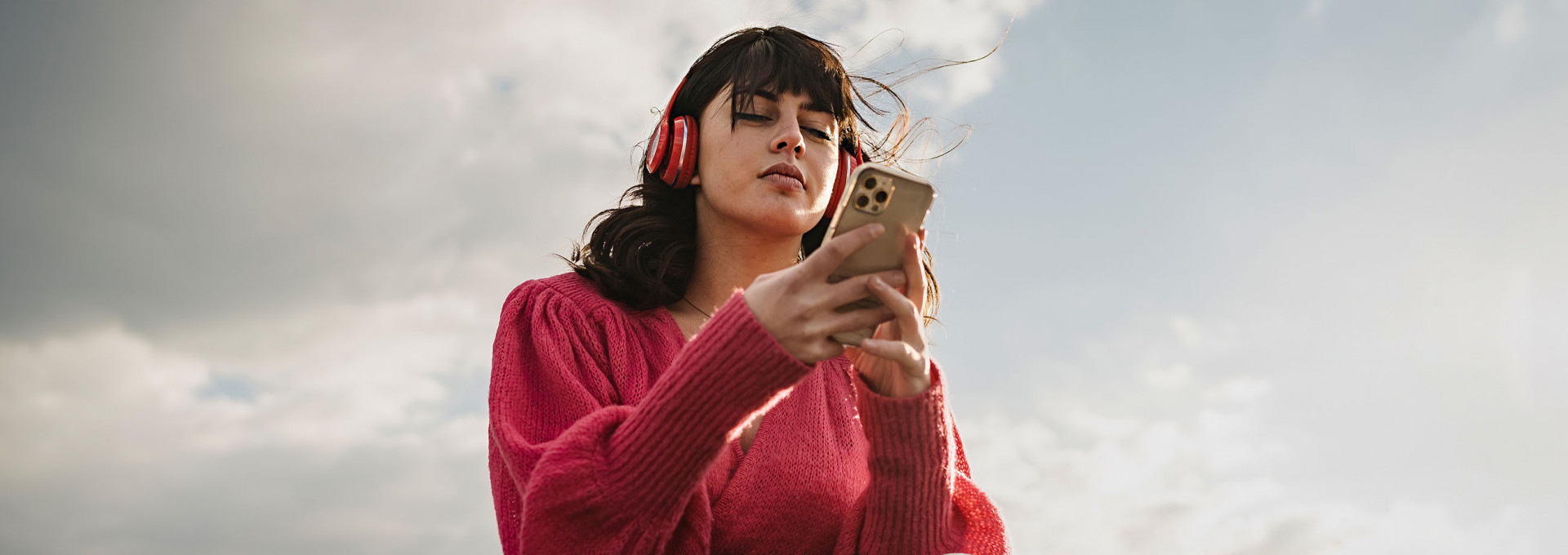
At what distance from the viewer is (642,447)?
2070 millimetres

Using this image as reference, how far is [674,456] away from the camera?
81.3 inches

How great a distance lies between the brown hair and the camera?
2.90 meters

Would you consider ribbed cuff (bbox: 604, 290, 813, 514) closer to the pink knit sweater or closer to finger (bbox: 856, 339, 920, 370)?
the pink knit sweater

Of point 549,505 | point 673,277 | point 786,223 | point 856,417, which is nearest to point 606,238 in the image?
point 673,277

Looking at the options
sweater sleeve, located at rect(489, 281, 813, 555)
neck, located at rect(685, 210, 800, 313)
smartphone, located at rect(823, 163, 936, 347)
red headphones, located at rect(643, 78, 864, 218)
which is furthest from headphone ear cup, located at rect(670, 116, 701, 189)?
smartphone, located at rect(823, 163, 936, 347)

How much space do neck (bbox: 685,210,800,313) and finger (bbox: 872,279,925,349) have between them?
3.00 ft

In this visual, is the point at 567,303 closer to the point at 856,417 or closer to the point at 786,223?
the point at 786,223

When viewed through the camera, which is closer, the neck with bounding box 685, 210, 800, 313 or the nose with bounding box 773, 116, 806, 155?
the nose with bounding box 773, 116, 806, 155

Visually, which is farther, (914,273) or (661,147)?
(661,147)

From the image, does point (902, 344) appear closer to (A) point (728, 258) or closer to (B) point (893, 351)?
(B) point (893, 351)

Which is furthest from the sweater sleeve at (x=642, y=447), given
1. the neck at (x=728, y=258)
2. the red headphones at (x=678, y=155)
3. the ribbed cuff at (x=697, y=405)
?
the red headphones at (x=678, y=155)

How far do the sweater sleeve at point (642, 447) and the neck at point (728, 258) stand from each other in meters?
0.63

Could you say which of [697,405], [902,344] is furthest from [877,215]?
[697,405]

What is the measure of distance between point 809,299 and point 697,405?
0.30 m
